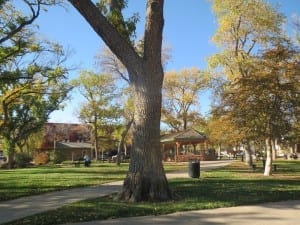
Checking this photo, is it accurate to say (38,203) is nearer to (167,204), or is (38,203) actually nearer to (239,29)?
(167,204)

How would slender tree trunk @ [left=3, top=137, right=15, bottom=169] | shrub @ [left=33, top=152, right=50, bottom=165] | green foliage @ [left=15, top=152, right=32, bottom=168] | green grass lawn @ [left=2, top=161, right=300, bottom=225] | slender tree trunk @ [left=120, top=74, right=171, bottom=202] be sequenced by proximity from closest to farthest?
green grass lawn @ [left=2, top=161, right=300, bottom=225]
slender tree trunk @ [left=120, top=74, right=171, bottom=202]
slender tree trunk @ [left=3, top=137, right=15, bottom=169]
green foliage @ [left=15, top=152, right=32, bottom=168]
shrub @ [left=33, top=152, right=50, bottom=165]

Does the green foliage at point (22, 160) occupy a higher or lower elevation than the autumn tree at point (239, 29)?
lower

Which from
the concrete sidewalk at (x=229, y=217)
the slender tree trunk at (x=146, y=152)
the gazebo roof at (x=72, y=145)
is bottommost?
the concrete sidewalk at (x=229, y=217)

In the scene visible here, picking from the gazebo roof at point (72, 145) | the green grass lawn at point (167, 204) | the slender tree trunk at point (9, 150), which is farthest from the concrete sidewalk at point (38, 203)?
the gazebo roof at point (72, 145)

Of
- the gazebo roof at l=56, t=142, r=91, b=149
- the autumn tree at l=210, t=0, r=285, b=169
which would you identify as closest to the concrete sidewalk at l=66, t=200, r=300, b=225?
the autumn tree at l=210, t=0, r=285, b=169

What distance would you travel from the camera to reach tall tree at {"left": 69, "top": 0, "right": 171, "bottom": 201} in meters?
14.2

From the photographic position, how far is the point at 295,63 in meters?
24.9

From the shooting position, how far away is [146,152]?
14.4m

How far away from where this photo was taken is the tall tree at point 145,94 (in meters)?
14.2

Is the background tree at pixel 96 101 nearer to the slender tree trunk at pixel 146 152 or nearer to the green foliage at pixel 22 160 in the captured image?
the green foliage at pixel 22 160

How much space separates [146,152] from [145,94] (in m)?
1.79

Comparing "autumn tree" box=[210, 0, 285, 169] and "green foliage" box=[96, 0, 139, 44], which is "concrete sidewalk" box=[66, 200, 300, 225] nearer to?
"green foliage" box=[96, 0, 139, 44]

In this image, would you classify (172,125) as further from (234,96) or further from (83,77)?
(234,96)

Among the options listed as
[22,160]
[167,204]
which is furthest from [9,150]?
[167,204]
